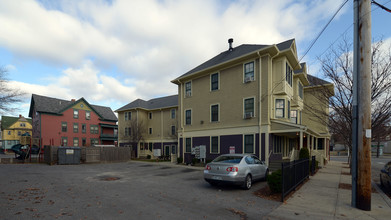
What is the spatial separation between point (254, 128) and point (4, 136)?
2522 inches

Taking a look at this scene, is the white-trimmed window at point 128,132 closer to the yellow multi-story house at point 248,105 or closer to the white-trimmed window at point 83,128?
the white-trimmed window at point 83,128

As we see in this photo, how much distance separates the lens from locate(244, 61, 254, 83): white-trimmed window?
17392 mm

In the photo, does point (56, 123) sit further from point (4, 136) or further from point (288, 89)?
point (288, 89)

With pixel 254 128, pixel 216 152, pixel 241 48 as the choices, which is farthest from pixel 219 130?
pixel 241 48

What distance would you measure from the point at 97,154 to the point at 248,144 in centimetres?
1637

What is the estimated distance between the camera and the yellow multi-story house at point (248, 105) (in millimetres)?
16297

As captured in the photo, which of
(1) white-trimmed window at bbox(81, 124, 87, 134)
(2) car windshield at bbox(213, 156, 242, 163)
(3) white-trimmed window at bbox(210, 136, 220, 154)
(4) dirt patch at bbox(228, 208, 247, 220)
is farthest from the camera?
(1) white-trimmed window at bbox(81, 124, 87, 134)

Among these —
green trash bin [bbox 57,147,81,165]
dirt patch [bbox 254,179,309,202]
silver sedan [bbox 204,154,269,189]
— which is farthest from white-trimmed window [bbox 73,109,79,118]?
dirt patch [bbox 254,179,309,202]

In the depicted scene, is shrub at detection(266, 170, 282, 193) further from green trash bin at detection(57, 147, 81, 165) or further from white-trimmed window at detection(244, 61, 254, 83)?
green trash bin at detection(57, 147, 81, 165)

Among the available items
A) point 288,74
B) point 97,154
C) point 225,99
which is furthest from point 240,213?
point 97,154

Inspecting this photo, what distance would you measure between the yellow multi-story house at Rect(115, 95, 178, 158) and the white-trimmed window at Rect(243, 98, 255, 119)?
48.7 ft

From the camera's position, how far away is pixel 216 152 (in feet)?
63.5

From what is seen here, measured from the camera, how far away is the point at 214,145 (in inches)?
772

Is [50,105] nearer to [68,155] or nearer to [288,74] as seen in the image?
[68,155]
